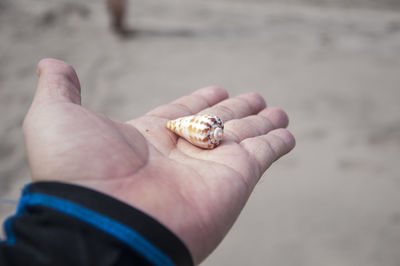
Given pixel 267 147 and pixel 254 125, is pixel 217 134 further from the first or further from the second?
pixel 254 125

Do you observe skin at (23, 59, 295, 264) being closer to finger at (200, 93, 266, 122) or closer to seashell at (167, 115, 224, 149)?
seashell at (167, 115, 224, 149)

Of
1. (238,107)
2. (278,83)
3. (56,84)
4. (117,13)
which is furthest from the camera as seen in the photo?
(117,13)

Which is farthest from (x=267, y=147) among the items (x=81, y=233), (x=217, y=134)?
(x=81, y=233)

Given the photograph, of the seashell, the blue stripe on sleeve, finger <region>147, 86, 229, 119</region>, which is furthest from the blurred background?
the blue stripe on sleeve

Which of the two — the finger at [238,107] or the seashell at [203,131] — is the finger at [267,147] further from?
the finger at [238,107]

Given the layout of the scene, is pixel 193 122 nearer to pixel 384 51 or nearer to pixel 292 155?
pixel 292 155

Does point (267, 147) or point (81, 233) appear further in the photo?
point (267, 147)

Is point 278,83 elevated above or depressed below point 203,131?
below

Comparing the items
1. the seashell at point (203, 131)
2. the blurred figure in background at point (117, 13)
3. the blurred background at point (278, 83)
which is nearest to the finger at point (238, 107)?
the seashell at point (203, 131)
